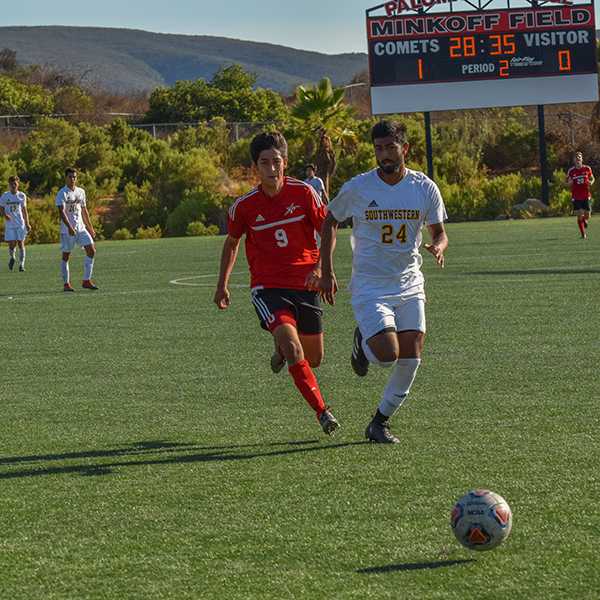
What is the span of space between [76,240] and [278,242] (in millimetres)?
14152

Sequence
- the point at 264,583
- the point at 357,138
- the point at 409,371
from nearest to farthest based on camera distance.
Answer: the point at 264,583 < the point at 409,371 < the point at 357,138

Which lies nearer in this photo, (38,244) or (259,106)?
(38,244)

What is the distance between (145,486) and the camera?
6.99 meters

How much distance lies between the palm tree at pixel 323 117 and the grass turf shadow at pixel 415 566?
163 feet

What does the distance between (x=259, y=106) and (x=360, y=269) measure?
71382 mm

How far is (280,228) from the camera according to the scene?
862 cm

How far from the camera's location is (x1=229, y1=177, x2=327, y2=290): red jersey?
28.2 ft

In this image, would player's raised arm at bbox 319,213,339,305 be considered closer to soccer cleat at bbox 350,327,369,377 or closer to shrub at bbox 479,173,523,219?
soccer cleat at bbox 350,327,369,377

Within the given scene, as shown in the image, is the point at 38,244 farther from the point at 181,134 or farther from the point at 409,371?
the point at 409,371

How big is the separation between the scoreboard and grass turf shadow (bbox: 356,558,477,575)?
4331 cm

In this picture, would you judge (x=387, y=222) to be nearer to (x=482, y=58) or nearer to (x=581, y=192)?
(x=581, y=192)

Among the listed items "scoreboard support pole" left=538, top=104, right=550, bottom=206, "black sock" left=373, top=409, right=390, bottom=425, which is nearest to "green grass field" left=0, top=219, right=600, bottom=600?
"black sock" left=373, top=409, right=390, bottom=425

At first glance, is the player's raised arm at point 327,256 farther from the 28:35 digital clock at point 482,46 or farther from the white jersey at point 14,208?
the 28:35 digital clock at point 482,46

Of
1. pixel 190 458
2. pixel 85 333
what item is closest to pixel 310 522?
pixel 190 458
